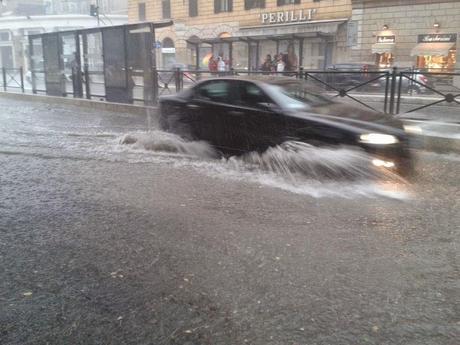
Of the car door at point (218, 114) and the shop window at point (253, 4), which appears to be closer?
the car door at point (218, 114)

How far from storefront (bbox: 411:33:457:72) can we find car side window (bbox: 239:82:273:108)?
2333 centimetres

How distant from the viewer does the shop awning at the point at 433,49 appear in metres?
28.3

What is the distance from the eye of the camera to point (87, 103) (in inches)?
698

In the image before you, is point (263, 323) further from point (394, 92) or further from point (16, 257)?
point (394, 92)

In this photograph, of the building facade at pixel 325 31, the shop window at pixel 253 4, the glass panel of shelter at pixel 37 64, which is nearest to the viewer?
the glass panel of shelter at pixel 37 64

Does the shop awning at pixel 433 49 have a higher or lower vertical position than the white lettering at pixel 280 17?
lower

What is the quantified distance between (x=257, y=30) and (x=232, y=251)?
35738mm

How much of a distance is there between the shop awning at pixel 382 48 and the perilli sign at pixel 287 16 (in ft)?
20.6

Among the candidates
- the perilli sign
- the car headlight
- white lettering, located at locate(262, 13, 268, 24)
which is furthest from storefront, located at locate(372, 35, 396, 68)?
the car headlight

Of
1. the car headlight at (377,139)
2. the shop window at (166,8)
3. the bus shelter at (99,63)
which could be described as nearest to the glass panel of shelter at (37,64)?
the bus shelter at (99,63)

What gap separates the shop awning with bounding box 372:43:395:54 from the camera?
30.5 m

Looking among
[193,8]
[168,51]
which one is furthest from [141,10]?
[193,8]

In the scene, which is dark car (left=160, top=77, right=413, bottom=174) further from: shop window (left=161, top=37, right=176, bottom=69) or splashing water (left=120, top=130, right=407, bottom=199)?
shop window (left=161, top=37, right=176, bottom=69)

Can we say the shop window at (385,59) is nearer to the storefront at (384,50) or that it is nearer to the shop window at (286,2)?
the storefront at (384,50)
